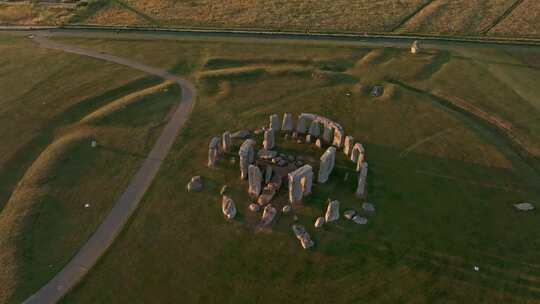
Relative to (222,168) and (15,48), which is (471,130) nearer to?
(222,168)

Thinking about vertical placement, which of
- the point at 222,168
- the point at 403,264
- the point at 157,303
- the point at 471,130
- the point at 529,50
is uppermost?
the point at 529,50

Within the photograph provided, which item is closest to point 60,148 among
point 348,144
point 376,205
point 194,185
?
point 194,185

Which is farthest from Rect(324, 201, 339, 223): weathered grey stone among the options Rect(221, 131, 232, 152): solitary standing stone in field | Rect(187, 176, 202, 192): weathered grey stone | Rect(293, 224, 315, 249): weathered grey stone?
Rect(221, 131, 232, 152): solitary standing stone in field

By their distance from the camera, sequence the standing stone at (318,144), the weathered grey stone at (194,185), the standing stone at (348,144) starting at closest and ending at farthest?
the weathered grey stone at (194,185) → the standing stone at (348,144) → the standing stone at (318,144)

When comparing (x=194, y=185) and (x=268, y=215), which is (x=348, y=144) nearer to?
(x=268, y=215)

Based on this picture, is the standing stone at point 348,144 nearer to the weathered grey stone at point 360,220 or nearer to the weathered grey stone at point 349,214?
the weathered grey stone at point 349,214

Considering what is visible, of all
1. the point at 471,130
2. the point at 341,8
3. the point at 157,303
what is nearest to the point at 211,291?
the point at 157,303

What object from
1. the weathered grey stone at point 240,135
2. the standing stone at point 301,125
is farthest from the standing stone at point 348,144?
the weathered grey stone at point 240,135
